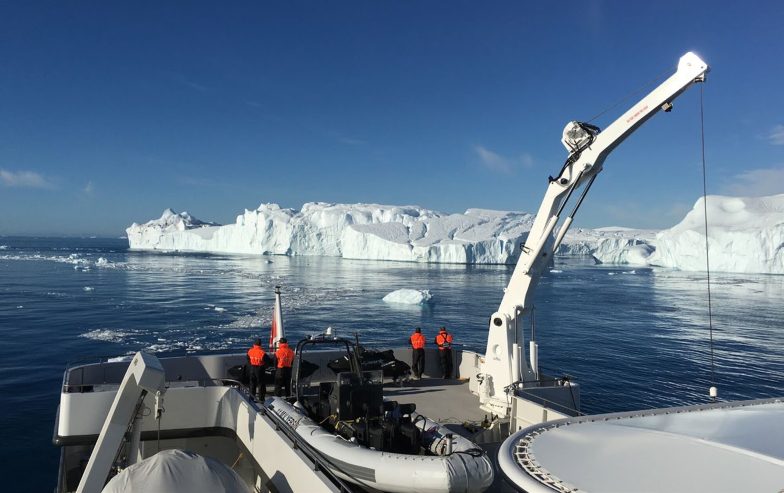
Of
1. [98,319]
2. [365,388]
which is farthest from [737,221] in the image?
[365,388]

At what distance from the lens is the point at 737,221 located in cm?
6731

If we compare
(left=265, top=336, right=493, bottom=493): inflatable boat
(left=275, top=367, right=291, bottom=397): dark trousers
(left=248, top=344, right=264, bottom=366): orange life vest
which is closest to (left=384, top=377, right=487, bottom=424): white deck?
(left=275, top=367, right=291, bottom=397): dark trousers

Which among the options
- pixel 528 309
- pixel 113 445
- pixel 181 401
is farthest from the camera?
pixel 528 309

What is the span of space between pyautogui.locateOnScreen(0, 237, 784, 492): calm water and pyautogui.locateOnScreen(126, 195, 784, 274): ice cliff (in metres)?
15.6

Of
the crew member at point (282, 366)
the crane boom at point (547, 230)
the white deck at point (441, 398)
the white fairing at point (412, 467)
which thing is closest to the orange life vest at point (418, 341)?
the white deck at point (441, 398)

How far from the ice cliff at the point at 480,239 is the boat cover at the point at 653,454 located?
2507 inches

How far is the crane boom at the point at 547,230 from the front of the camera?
726 centimetres

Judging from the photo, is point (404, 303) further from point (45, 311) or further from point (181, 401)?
point (181, 401)

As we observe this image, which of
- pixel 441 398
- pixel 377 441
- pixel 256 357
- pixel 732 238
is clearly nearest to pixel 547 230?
pixel 441 398

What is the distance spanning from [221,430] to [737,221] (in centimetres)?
7517

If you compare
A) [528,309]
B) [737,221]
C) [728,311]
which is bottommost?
[728,311]

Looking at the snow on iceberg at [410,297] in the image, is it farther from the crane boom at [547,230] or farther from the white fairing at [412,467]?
the white fairing at [412,467]

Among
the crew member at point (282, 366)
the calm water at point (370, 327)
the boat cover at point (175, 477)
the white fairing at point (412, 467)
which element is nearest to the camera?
the white fairing at point (412, 467)

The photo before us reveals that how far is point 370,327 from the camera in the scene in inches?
1016
